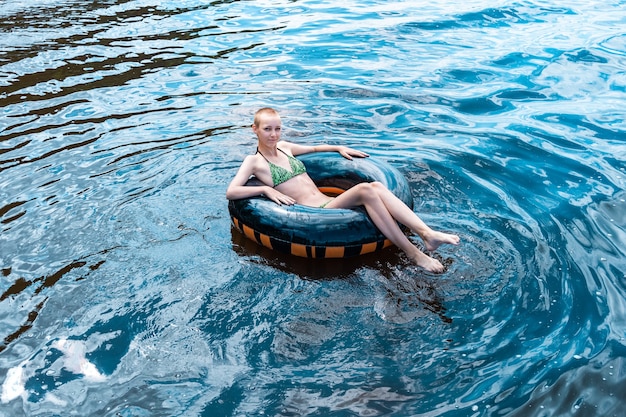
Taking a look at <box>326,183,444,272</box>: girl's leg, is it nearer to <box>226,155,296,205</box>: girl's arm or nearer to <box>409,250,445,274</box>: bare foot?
<box>409,250,445,274</box>: bare foot

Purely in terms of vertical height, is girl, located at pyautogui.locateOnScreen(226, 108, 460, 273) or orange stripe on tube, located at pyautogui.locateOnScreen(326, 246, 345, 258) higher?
girl, located at pyautogui.locateOnScreen(226, 108, 460, 273)

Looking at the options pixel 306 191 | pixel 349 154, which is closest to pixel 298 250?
pixel 306 191

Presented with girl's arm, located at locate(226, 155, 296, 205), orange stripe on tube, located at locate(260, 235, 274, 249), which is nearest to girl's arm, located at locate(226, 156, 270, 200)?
girl's arm, located at locate(226, 155, 296, 205)

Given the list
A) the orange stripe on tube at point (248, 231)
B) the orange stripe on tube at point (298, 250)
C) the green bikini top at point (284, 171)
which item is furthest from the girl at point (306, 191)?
the orange stripe on tube at point (298, 250)

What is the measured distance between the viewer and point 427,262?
513 centimetres

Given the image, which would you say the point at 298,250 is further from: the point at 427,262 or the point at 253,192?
the point at 427,262

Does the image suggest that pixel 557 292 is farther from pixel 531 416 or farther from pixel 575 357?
pixel 531 416

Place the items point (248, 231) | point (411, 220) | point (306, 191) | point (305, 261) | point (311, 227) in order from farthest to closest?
point (306, 191) < point (248, 231) < point (305, 261) < point (311, 227) < point (411, 220)

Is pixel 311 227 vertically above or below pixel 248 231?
above

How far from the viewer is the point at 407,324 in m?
4.52

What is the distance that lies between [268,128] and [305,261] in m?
1.22

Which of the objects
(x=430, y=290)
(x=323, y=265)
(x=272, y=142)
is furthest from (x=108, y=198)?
(x=430, y=290)

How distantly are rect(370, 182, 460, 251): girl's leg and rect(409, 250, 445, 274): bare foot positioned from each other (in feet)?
0.41

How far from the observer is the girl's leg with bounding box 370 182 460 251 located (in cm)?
500
